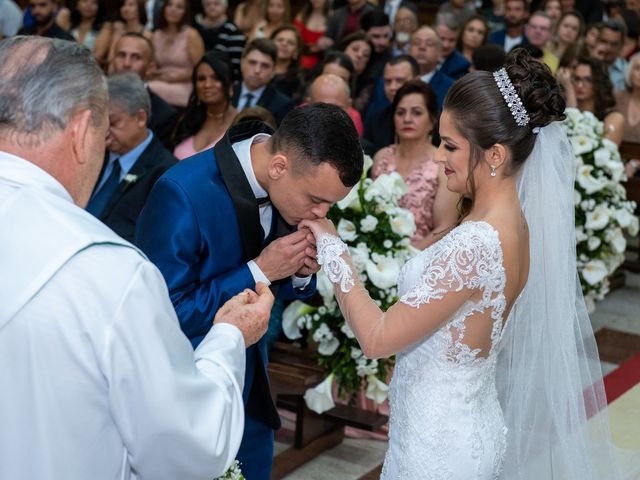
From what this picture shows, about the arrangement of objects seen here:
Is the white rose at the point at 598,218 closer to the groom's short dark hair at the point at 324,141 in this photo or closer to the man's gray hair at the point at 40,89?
the groom's short dark hair at the point at 324,141

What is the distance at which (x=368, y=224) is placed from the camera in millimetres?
4609

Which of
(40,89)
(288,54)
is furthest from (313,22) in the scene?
(40,89)

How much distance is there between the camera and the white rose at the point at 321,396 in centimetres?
475

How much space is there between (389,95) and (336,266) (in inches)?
180

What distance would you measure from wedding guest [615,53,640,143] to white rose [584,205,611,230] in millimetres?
1606

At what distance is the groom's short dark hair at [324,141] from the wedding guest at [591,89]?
199 inches

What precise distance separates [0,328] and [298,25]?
9.45 meters

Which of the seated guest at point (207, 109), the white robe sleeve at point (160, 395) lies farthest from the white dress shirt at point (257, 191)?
the seated guest at point (207, 109)

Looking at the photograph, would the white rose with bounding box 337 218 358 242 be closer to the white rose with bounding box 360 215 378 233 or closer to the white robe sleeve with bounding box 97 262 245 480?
the white rose with bounding box 360 215 378 233

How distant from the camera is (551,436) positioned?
3.38 m

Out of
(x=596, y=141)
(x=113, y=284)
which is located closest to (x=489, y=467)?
(x=113, y=284)

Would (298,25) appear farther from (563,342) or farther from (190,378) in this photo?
(190,378)

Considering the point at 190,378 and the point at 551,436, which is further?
the point at 551,436

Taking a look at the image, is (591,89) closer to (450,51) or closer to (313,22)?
(450,51)
